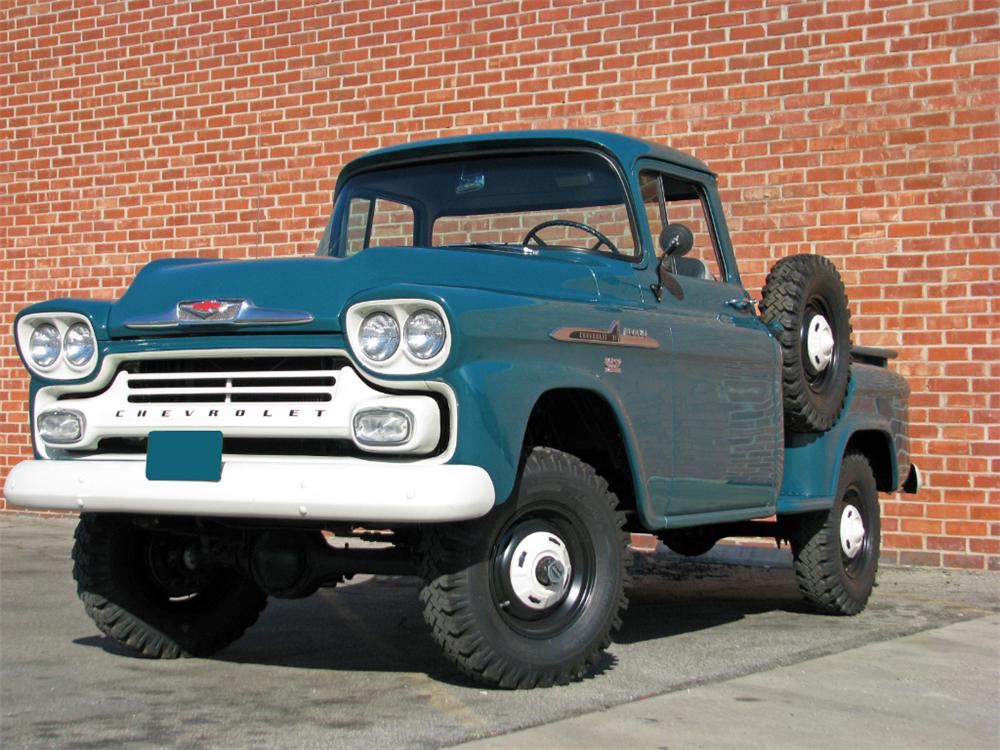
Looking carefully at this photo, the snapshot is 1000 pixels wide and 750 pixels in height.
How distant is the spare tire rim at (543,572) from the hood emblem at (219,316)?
1024mm

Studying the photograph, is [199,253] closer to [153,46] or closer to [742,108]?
[153,46]

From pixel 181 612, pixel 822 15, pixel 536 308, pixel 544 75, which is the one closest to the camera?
pixel 536 308

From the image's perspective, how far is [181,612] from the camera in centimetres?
575

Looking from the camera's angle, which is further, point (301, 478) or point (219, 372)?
point (219, 372)

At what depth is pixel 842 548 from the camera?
24.0 ft

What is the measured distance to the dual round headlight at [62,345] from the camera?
5.17 metres

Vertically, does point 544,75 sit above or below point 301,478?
above

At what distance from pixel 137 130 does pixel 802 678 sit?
338 inches

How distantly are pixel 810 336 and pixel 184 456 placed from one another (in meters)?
3.20

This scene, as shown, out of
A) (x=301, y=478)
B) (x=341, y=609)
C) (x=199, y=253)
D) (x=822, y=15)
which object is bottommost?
(x=341, y=609)

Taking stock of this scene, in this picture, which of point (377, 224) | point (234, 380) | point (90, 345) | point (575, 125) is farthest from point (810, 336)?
point (575, 125)

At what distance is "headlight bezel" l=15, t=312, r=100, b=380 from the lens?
515 cm

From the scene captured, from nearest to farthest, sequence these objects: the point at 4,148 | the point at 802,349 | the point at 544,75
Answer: the point at 802,349 < the point at 544,75 < the point at 4,148

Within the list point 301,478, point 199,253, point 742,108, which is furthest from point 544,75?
point 301,478
